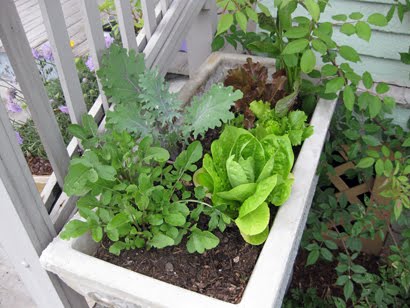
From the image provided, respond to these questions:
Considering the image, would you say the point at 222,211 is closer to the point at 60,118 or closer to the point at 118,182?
the point at 118,182

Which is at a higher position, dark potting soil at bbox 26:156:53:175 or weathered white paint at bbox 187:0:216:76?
weathered white paint at bbox 187:0:216:76

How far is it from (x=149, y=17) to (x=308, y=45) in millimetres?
467

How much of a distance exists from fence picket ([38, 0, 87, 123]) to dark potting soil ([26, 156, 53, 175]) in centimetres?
124

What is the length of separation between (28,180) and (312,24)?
2.67 ft

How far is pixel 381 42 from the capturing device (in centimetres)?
167

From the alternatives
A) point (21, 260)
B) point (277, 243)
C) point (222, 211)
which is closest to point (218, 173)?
point (222, 211)

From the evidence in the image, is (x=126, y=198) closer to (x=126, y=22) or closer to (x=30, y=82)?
(x=30, y=82)

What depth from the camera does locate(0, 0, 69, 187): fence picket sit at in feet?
2.84

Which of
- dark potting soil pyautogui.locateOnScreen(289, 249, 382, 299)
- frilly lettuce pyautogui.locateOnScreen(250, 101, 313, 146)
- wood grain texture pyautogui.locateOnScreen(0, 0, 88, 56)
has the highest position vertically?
frilly lettuce pyautogui.locateOnScreen(250, 101, 313, 146)

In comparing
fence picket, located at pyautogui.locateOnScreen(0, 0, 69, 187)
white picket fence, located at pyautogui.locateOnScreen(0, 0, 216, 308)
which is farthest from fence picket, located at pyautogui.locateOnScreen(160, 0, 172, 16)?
fence picket, located at pyautogui.locateOnScreen(0, 0, 69, 187)

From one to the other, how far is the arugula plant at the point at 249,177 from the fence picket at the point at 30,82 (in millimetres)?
348

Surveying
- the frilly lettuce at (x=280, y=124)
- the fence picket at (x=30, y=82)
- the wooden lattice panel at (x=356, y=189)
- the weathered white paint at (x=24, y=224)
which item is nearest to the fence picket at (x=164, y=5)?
the frilly lettuce at (x=280, y=124)

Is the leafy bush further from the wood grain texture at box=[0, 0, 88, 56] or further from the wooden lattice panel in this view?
the wood grain texture at box=[0, 0, 88, 56]

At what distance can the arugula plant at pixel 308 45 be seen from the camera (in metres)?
1.14
